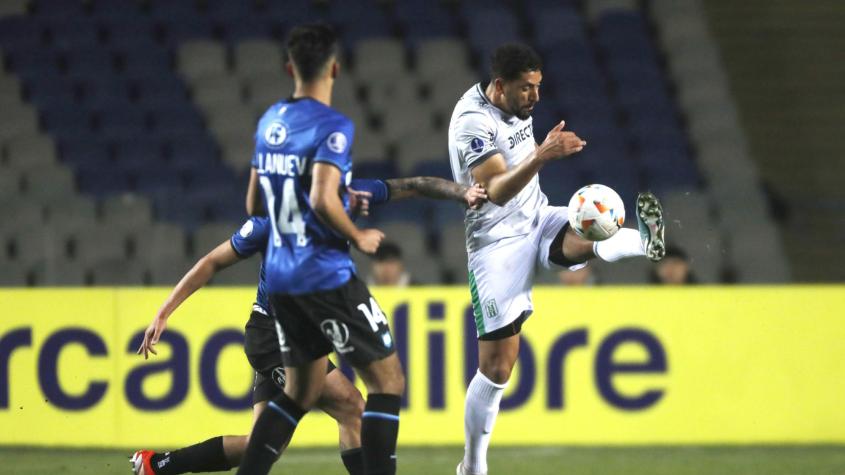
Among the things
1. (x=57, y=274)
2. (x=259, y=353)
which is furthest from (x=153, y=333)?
(x=57, y=274)

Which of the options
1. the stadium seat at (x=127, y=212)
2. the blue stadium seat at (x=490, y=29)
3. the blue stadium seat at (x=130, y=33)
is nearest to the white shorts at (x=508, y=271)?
the stadium seat at (x=127, y=212)

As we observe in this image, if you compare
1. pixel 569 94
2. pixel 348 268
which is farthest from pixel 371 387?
pixel 569 94

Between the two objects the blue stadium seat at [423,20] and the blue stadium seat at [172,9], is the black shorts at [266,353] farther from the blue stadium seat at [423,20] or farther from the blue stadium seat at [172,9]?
the blue stadium seat at [172,9]

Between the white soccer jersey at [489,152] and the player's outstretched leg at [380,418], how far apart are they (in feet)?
4.58

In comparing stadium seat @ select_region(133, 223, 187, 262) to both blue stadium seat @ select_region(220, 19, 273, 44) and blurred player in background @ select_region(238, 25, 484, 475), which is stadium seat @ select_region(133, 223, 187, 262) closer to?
blue stadium seat @ select_region(220, 19, 273, 44)

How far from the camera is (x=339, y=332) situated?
5.02m

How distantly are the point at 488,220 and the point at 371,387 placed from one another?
154 centimetres

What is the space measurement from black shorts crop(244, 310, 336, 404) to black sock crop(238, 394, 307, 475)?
65 centimetres

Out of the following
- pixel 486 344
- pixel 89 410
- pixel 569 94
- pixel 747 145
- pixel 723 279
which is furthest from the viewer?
pixel 747 145

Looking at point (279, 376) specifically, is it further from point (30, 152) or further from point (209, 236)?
point (30, 152)

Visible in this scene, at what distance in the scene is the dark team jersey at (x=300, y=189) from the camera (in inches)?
194

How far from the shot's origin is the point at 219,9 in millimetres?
13227

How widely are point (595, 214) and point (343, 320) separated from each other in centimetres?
157

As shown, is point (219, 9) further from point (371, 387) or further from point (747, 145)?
point (371, 387)
